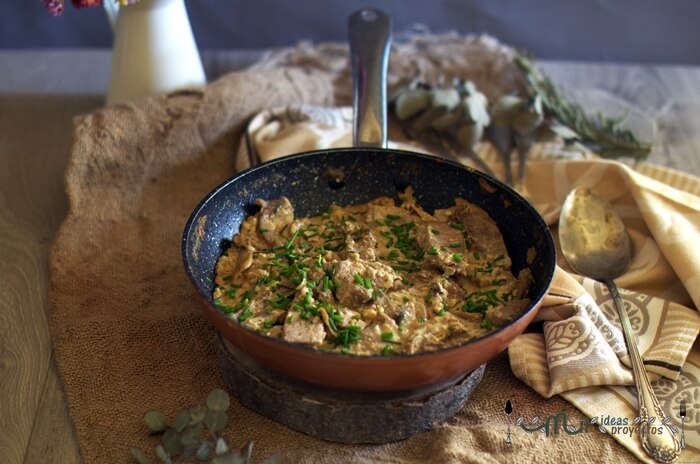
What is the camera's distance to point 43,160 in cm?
243

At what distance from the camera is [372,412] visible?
4.83 ft

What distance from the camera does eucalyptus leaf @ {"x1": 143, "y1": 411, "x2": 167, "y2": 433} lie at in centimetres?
149

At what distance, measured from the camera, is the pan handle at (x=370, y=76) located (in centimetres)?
205

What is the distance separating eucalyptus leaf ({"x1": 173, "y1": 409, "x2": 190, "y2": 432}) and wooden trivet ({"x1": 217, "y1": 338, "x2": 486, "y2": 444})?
0.14m

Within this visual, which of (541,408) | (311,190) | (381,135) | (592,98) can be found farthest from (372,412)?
(592,98)

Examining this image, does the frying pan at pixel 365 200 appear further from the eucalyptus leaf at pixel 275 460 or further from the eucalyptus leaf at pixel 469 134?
the eucalyptus leaf at pixel 469 134

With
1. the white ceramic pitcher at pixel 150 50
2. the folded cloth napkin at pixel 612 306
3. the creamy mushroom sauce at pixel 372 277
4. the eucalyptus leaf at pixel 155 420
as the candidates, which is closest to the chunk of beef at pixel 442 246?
the creamy mushroom sauce at pixel 372 277

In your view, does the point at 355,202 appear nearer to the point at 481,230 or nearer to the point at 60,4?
the point at 481,230

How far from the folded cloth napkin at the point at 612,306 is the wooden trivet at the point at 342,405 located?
21cm

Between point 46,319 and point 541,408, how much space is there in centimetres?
113

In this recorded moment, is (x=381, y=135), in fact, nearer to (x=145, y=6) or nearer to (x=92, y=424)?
(x=145, y=6)

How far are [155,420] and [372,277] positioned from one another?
509 millimetres

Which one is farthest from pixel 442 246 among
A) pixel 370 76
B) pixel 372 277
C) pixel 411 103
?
pixel 411 103

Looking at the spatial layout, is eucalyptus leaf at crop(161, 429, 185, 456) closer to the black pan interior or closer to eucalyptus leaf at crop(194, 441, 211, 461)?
eucalyptus leaf at crop(194, 441, 211, 461)
